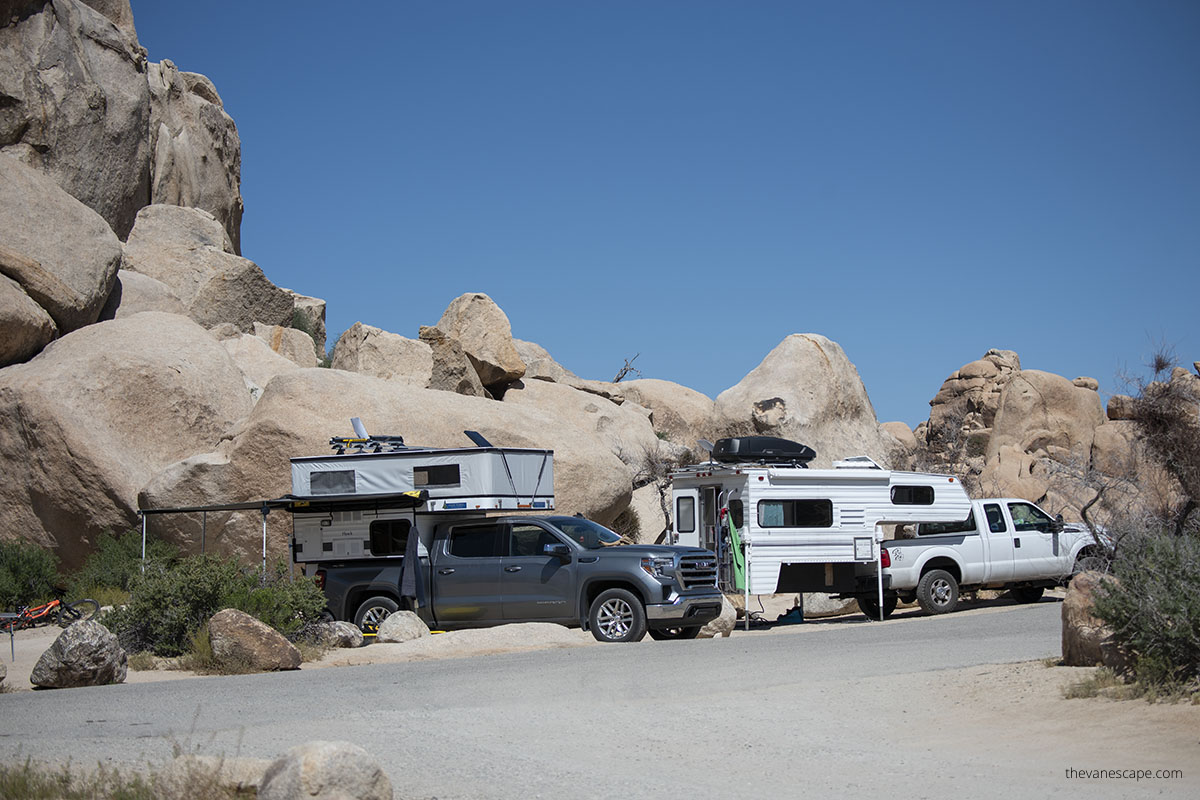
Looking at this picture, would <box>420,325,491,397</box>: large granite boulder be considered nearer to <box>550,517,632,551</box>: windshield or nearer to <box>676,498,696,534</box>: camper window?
<box>676,498,696,534</box>: camper window

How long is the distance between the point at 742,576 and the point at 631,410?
68.4ft

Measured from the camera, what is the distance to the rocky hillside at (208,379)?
25.7m

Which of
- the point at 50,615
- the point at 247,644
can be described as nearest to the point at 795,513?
the point at 247,644

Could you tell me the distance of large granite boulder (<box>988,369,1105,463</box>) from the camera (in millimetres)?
46344

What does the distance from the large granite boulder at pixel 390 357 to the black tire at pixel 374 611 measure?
16.8 metres

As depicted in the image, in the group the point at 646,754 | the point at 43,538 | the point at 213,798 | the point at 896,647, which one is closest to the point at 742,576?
the point at 896,647

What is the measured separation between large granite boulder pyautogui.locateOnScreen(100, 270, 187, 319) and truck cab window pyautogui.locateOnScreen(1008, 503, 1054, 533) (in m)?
23.4

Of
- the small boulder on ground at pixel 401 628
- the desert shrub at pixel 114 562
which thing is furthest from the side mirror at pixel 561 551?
the desert shrub at pixel 114 562

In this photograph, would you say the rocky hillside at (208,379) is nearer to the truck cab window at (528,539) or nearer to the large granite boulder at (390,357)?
the large granite boulder at (390,357)

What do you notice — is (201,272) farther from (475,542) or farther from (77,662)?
(77,662)

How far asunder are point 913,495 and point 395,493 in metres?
8.98

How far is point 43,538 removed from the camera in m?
26.1

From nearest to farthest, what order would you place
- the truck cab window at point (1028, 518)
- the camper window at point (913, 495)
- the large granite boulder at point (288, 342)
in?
the camper window at point (913, 495) < the truck cab window at point (1028, 518) < the large granite boulder at point (288, 342)

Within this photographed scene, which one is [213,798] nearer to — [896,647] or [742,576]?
[896,647]
